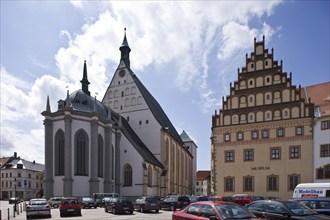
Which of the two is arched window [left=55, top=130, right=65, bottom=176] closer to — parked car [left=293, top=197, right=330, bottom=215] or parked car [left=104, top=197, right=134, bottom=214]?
parked car [left=104, top=197, right=134, bottom=214]

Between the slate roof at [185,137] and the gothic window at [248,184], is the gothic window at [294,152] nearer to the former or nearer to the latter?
the gothic window at [248,184]

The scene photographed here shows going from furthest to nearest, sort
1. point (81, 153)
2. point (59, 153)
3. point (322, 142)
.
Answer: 1. point (81, 153)
2. point (59, 153)
3. point (322, 142)

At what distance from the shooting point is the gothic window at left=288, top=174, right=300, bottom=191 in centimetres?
3575

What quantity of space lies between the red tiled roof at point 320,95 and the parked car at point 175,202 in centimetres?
1706

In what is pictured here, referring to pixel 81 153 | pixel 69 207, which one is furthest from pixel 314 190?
pixel 81 153

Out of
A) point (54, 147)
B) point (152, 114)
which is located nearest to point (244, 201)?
point (54, 147)

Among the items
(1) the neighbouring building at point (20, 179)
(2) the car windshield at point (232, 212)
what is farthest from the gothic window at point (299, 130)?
(1) the neighbouring building at point (20, 179)

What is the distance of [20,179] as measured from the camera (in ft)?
310

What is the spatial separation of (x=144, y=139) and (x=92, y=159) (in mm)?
18804

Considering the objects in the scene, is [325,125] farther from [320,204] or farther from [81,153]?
[81,153]

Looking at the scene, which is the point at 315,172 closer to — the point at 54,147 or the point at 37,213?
the point at 37,213

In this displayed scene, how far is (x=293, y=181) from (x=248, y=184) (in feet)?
16.3

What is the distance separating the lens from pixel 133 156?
184 feet

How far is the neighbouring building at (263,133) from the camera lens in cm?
3603
